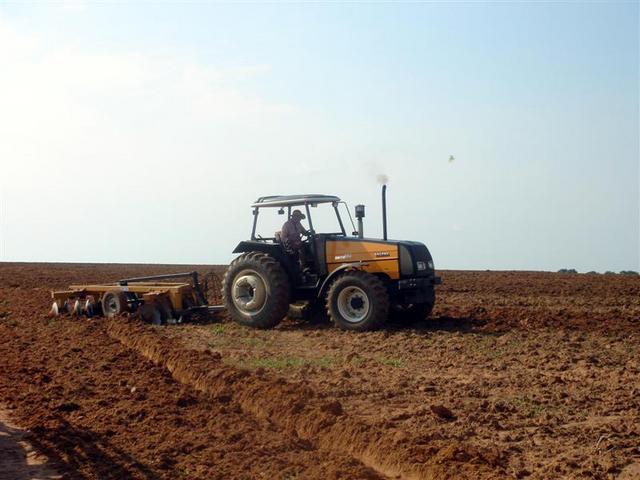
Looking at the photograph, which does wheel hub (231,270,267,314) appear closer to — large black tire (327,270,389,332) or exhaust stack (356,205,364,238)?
large black tire (327,270,389,332)

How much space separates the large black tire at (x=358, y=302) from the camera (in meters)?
12.6

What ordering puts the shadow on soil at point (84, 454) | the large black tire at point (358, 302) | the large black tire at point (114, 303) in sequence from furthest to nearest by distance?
1. the large black tire at point (114, 303)
2. the large black tire at point (358, 302)
3. the shadow on soil at point (84, 454)

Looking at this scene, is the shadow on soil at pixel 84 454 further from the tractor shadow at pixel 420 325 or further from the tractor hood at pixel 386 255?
the tractor hood at pixel 386 255

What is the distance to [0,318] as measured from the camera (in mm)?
16156

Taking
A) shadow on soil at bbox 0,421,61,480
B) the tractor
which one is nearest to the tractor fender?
the tractor

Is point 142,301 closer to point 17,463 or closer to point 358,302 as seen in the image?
point 358,302

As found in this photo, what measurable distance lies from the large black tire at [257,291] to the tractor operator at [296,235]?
35 centimetres

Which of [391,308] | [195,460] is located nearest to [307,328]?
[391,308]

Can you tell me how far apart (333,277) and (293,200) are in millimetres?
1428

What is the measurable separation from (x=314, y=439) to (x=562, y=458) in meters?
1.96

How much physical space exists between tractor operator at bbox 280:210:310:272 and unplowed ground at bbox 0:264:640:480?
113 centimetres

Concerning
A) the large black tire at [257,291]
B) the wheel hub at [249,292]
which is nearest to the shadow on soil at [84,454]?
the large black tire at [257,291]

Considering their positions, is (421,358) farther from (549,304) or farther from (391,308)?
(549,304)

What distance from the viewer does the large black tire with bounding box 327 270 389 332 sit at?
1262 cm
